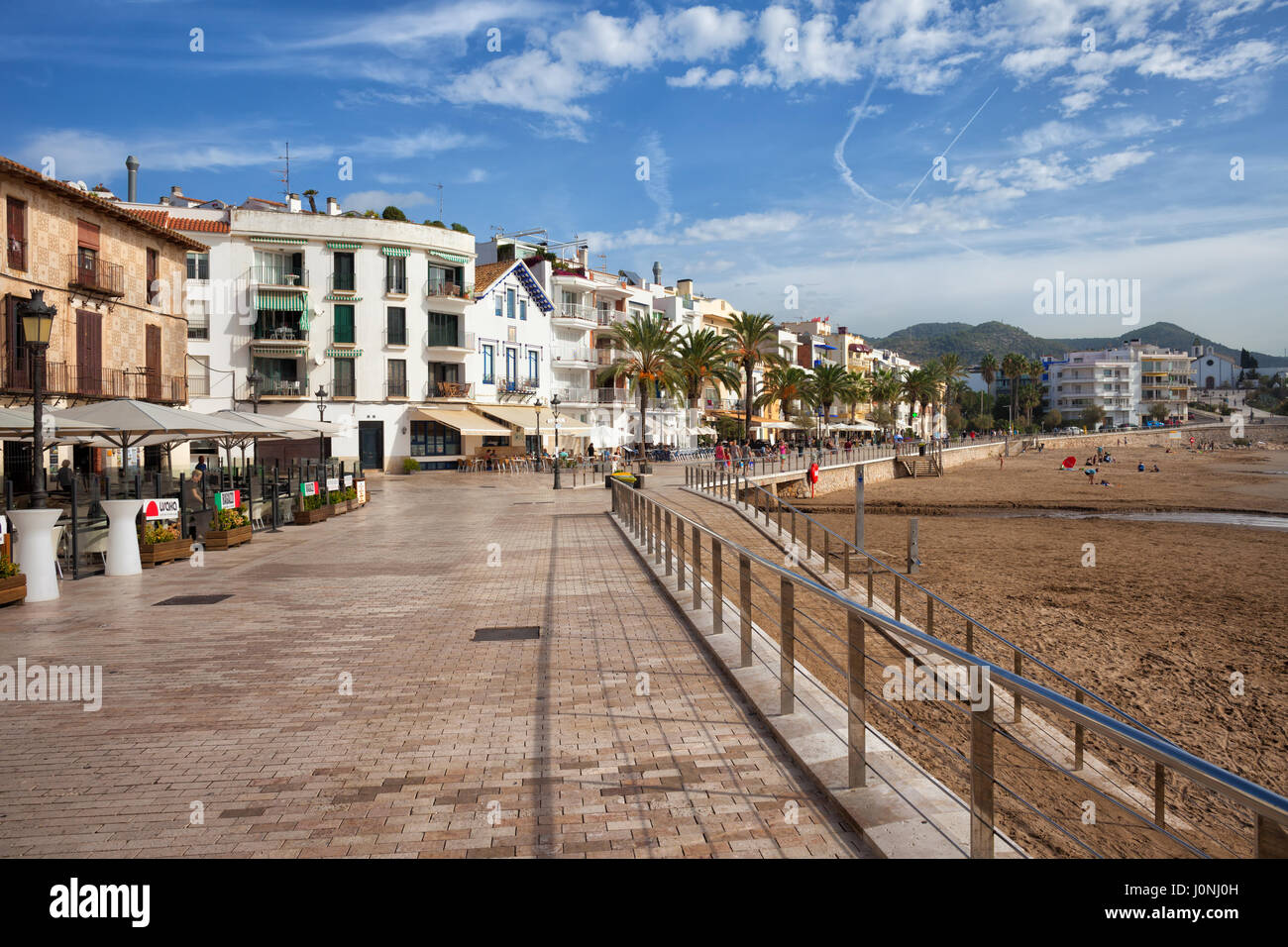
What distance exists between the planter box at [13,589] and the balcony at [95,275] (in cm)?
1869

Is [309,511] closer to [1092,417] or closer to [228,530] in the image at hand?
[228,530]

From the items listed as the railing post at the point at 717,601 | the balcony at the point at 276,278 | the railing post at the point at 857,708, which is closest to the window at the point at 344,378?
the balcony at the point at 276,278

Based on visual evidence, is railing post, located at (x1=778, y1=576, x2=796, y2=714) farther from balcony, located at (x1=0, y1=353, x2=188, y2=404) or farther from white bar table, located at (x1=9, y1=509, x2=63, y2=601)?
balcony, located at (x1=0, y1=353, x2=188, y2=404)

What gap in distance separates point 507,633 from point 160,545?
A: 26.6ft

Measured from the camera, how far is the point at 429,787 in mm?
4613

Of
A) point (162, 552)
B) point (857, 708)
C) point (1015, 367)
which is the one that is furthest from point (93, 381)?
point (1015, 367)

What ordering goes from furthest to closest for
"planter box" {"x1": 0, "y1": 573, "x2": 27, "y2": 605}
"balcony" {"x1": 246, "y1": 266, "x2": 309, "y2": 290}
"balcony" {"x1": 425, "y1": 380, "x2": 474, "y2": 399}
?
"balcony" {"x1": 425, "y1": 380, "x2": 474, "y2": 399} < "balcony" {"x1": 246, "y1": 266, "x2": 309, "y2": 290} < "planter box" {"x1": 0, "y1": 573, "x2": 27, "y2": 605}

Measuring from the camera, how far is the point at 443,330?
163 ft

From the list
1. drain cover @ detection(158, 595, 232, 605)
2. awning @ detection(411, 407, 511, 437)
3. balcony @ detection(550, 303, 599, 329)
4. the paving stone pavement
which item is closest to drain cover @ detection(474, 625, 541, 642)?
the paving stone pavement

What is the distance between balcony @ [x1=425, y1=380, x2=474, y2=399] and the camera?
4900 cm

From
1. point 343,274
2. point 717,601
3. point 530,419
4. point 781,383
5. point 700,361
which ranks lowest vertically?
point 717,601

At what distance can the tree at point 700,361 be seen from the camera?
191 ft

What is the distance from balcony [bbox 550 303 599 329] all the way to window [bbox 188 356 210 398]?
71.2 feet

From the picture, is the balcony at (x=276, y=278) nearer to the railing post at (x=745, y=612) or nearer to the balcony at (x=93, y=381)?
the balcony at (x=93, y=381)
